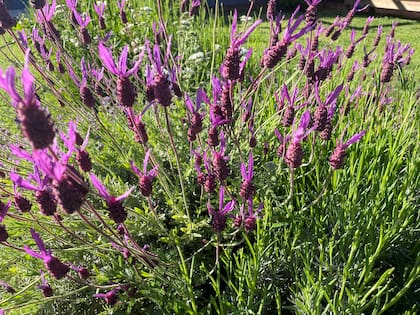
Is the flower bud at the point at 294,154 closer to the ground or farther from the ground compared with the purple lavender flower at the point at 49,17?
closer to the ground

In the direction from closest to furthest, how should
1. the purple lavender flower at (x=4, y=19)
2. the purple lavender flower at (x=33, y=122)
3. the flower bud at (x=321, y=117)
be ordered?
1. the purple lavender flower at (x=33, y=122)
2. the flower bud at (x=321, y=117)
3. the purple lavender flower at (x=4, y=19)

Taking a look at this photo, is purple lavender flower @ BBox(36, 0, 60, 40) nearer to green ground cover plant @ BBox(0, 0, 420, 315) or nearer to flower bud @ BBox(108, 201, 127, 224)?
green ground cover plant @ BBox(0, 0, 420, 315)

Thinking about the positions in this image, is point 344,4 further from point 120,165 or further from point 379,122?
point 120,165

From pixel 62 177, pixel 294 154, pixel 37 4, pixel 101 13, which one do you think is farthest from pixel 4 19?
pixel 294 154

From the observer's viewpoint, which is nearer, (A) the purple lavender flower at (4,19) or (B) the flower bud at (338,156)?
(B) the flower bud at (338,156)

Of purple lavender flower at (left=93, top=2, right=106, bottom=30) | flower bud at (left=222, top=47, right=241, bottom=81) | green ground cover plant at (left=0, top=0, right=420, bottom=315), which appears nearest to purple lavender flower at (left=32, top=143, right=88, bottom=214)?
green ground cover plant at (left=0, top=0, right=420, bottom=315)

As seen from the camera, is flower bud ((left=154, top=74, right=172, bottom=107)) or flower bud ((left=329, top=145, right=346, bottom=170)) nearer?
flower bud ((left=154, top=74, right=172, bottom=107))

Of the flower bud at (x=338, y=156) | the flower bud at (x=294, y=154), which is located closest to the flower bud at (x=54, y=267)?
the flower bud at (x=294, y=154)

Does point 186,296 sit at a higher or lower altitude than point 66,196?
lower

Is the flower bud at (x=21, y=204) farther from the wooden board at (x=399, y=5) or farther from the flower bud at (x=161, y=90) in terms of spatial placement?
the wooden board at (x=399, y=5)

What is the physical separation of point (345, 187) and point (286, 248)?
31cm

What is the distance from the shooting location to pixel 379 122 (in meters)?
1.91

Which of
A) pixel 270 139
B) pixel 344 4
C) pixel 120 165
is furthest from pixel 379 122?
pixel 344 4

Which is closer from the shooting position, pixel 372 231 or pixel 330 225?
pixel 372 231
